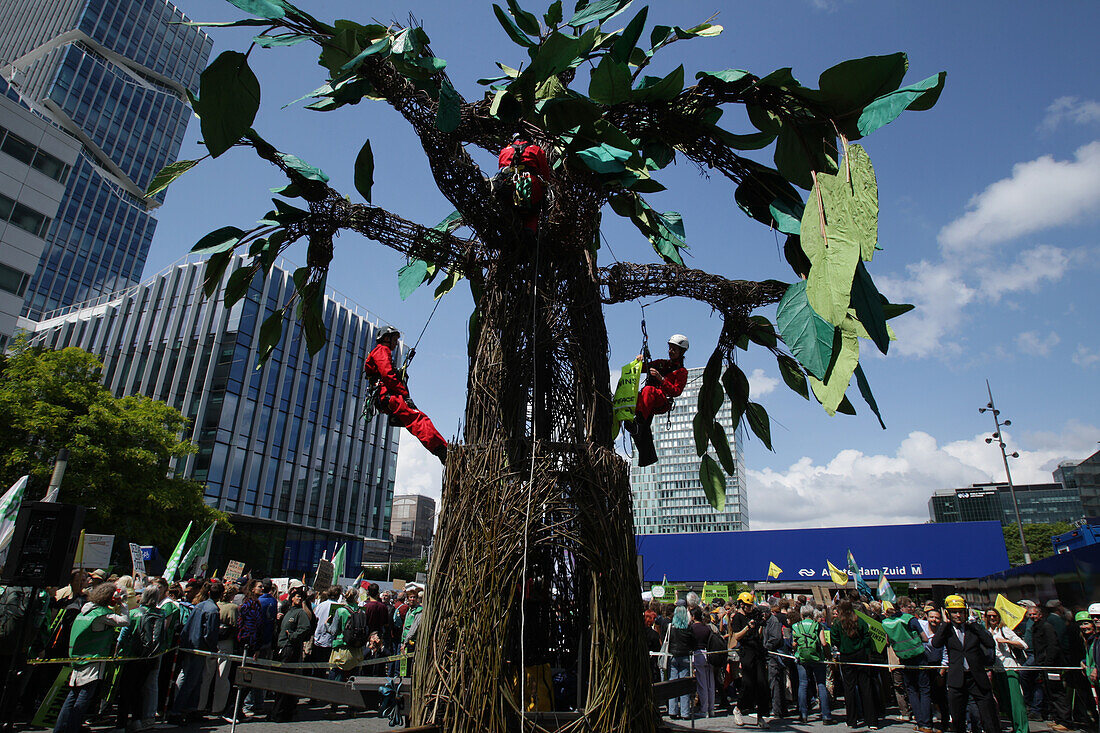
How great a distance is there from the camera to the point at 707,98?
242 centimetres

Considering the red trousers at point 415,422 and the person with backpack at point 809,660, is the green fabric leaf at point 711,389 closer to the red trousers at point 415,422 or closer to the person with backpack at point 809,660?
the red trousers at point 415,422

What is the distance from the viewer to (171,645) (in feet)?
24.3

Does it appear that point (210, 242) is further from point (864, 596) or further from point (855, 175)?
point (864, 596)

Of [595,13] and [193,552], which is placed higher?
[595,13]

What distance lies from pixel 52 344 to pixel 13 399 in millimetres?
31883

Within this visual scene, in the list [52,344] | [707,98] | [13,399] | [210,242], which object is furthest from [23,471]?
[52,344]

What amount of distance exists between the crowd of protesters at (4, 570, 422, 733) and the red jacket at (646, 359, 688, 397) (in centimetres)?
403

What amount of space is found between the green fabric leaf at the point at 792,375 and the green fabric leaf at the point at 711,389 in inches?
13.7

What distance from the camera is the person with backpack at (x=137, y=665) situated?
21.0 feet

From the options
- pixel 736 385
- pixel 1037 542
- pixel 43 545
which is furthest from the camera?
pixel 1037 542

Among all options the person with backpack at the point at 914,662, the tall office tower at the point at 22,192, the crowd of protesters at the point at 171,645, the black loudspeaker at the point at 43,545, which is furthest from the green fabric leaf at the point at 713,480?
the tall office tower at the point at 22,192


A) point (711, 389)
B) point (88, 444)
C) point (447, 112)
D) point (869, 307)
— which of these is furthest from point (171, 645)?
point (88, 444)

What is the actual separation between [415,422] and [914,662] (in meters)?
8.23

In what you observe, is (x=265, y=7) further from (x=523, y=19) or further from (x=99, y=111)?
(x=99, y=111)
